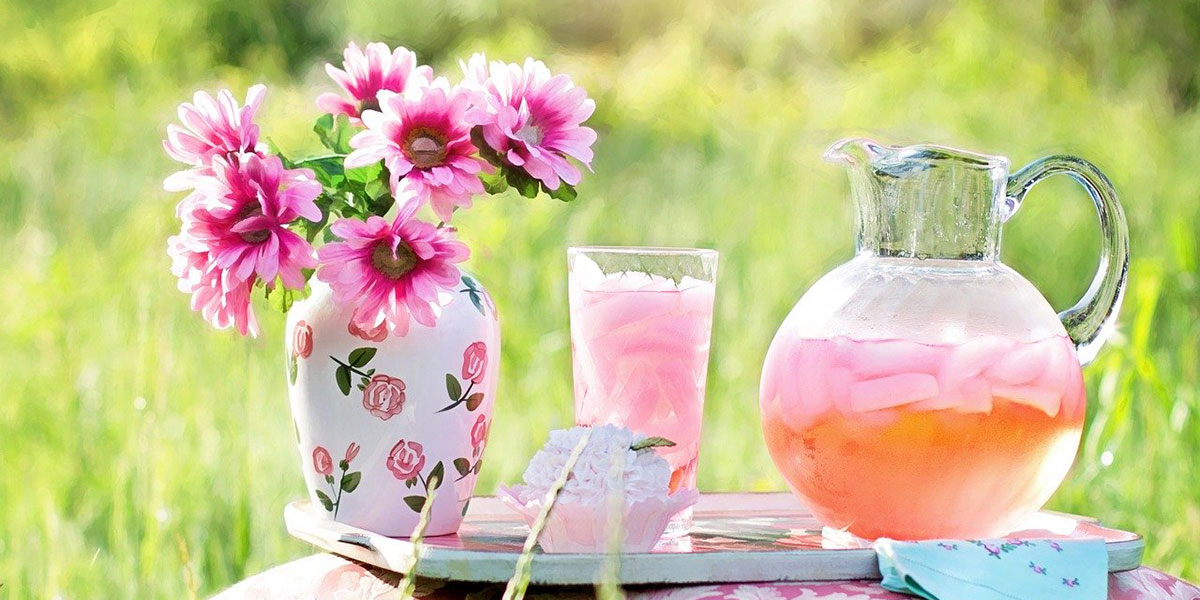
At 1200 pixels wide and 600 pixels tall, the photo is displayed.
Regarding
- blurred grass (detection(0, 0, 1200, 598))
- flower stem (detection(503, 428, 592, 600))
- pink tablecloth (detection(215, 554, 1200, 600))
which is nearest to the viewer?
flower stem (detection(503, 428, 592, 600))

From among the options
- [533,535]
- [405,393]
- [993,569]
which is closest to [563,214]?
[405,393]

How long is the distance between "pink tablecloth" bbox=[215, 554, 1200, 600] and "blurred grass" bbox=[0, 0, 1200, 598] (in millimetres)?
123

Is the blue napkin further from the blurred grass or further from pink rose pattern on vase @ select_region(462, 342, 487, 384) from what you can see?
the blurred grass

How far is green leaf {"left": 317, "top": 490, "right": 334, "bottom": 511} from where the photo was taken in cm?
101

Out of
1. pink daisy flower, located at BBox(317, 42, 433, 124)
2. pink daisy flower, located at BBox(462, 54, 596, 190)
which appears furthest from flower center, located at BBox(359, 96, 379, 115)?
pink daisy flower, located at BBox(462, 54, 596, 190)

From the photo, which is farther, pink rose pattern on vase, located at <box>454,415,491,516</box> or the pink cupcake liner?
pink rose pattern on vase, located at <box>454,415,491,516</box>

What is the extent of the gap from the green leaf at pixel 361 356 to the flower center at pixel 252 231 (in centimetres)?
11

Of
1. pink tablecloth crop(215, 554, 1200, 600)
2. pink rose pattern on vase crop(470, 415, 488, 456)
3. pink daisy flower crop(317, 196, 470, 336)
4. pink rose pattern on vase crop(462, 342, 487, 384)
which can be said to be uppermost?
pink daisy flower crop(317, 196, 470, 336)

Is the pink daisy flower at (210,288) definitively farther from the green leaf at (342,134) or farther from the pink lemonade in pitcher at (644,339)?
the pink lemonade in pitcher at (644,339)

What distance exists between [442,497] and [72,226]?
122 inches

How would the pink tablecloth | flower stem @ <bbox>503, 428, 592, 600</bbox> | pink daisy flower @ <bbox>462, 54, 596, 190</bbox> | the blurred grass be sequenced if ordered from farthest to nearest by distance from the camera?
the blurred grass
pink daisy flower @ <bbox>462, 54, 596, 190</bbox>
the pink tablecloth
flower stem @ <bbox>503, 428, 592, 600</bbox>

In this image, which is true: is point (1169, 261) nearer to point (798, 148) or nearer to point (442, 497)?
point (798, 148)

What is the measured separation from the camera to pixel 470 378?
0.99m

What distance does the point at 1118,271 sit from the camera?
1.05 metres
